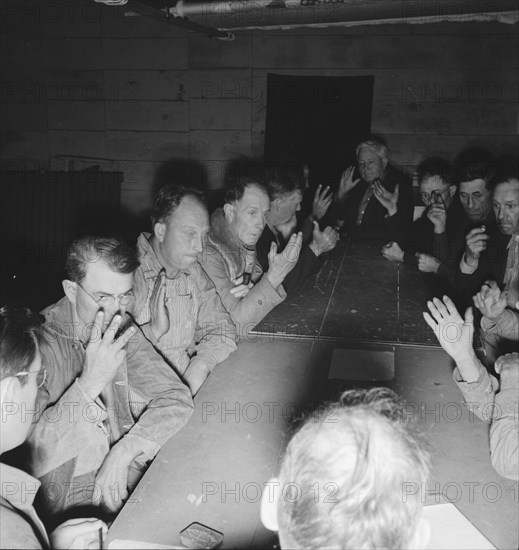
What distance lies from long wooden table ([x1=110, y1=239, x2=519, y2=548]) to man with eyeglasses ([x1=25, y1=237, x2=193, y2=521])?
0.42 ft

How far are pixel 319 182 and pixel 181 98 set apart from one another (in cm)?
169

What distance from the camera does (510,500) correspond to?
4.83 feet

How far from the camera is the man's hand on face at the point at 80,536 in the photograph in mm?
1297

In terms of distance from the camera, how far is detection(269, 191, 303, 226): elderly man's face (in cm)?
378

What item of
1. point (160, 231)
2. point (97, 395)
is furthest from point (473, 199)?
point (97, 395)

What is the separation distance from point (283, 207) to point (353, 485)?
313 centimetres

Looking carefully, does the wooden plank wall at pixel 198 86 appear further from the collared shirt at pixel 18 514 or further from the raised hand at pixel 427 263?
the collared shirt at pixel 18 514

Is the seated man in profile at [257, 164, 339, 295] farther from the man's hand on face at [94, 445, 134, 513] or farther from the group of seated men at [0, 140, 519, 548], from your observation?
the man's hand on face at [94, 445, 134, 513]

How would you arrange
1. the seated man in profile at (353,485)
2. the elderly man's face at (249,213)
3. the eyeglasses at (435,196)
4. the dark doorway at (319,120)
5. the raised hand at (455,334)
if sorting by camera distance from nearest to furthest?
the seated man in profile at (353,485)
the raised hand at (455,334)
the elderly man's face at (249,213)
the eyeglasses at (435,196)
the dark doorway at (319,120)

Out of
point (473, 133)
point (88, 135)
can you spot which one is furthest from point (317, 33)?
point (88, 135)

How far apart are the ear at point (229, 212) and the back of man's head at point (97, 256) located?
1.21m

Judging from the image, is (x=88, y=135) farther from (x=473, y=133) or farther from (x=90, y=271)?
(x=90, y=271)

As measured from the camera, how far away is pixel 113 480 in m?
1.64

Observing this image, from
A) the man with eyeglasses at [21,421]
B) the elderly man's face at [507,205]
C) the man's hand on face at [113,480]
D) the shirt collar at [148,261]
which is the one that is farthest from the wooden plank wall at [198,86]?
the man with eyeglasses at [21,421]
